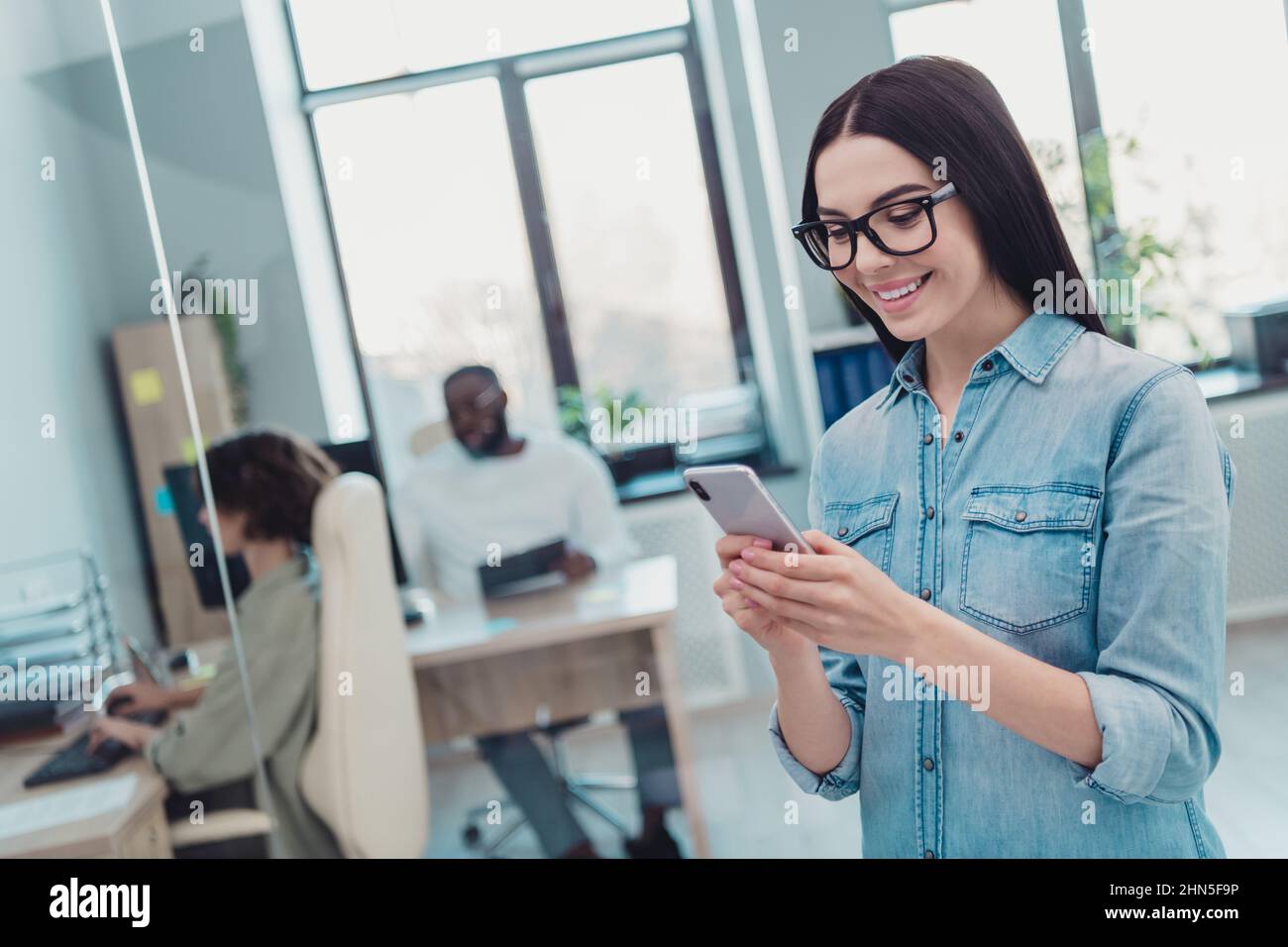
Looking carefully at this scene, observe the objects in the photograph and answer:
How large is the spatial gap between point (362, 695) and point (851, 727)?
1.24 m

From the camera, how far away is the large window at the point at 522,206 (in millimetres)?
2045

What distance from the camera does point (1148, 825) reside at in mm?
1039

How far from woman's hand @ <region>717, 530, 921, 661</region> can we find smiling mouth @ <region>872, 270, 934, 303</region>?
0.86ft

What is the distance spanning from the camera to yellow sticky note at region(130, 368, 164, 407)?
2.23m

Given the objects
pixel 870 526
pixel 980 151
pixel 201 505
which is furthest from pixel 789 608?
pixel 201 505

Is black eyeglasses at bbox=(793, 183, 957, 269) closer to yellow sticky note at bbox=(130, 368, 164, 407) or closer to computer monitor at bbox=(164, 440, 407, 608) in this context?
computer monitor at bbox=(164, 440, 407, 608)

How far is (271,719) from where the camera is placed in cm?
218

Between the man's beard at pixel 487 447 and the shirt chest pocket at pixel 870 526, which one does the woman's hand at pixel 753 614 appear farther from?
the man's beard at pixel 487 447

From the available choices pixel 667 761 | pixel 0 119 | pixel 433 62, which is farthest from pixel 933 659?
pixel 0 119

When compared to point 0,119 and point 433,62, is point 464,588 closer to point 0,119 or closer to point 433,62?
point 433,62

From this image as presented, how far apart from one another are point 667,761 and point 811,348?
944 millimetres

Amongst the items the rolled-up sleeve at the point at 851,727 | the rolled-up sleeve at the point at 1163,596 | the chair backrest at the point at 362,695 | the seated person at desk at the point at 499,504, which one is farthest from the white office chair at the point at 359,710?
the rolled-up sleeve at the point at 1163,596

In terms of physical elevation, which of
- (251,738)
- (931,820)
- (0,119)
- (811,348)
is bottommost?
(251,738)

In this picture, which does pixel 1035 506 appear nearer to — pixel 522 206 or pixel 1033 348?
pixel 1033 348
